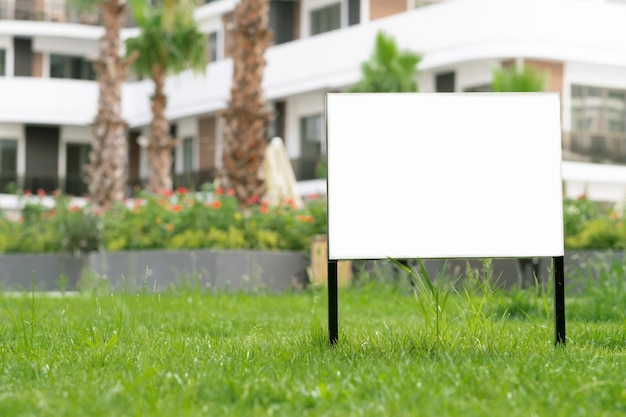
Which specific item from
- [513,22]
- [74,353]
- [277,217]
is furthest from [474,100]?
[513,22]

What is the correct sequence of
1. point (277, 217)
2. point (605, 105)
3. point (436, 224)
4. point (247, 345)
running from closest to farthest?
point (436, 224), point (247, 345), point (277, 217), point (605, 105)

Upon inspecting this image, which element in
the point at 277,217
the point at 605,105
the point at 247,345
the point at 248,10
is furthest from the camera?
the point at 605,105

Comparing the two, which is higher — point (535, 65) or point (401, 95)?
point (535, 65)

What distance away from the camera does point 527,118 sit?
5164 millimetres

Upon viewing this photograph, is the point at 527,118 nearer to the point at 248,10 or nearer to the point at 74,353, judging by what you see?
the point at 74,353

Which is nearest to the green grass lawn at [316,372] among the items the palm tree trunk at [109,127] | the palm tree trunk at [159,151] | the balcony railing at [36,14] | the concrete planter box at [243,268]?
the concrete planter box at [243,268]

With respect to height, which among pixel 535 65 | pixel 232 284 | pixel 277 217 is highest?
pixel 535 65

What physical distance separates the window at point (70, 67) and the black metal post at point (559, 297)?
4055 cm

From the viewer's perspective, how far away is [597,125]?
3011 centimetres

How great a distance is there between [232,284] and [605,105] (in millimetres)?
19419

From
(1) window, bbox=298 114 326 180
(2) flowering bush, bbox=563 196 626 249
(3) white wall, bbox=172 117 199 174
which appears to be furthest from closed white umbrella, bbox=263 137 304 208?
(3) white wall, bbox=172 117 199 174

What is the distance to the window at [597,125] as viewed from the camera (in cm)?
2914

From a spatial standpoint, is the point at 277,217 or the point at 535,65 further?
the point at 535,65

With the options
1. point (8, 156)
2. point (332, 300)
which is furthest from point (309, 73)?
→ point (332, 300)
